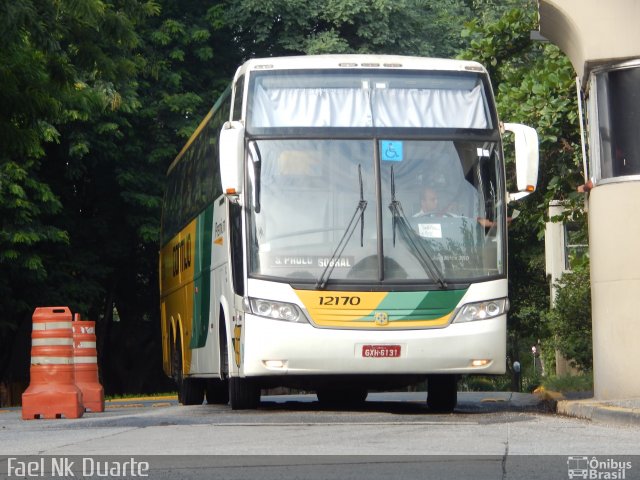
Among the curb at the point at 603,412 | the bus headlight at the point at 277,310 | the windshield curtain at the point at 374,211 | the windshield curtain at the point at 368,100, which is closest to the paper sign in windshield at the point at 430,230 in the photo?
the windshield curtain at the point at 374,211

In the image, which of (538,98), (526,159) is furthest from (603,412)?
(538,98)

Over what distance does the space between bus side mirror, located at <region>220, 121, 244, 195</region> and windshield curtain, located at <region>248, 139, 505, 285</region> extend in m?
0.18

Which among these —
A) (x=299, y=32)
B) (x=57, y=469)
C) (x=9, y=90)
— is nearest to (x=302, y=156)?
(x=9, y=90)

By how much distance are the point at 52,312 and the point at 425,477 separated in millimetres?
8624

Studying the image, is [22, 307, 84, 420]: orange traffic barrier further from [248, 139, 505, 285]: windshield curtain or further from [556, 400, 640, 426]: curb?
[556, 400, 640, 426]: curb

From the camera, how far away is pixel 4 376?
35312 mm

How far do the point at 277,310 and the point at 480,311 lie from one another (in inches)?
80.2

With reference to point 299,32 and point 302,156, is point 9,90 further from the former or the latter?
point 299,32

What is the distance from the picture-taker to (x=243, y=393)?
1606cm

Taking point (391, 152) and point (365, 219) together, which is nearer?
point (365, 219)

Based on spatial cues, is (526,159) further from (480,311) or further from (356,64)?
(356,64)

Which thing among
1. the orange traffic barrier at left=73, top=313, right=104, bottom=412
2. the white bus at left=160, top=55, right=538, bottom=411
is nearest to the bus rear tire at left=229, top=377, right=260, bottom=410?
the white bus at left=160, top=55, right=538, bottom=411

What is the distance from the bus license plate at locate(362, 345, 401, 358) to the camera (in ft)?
46.4

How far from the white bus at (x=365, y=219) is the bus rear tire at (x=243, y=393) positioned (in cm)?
45
